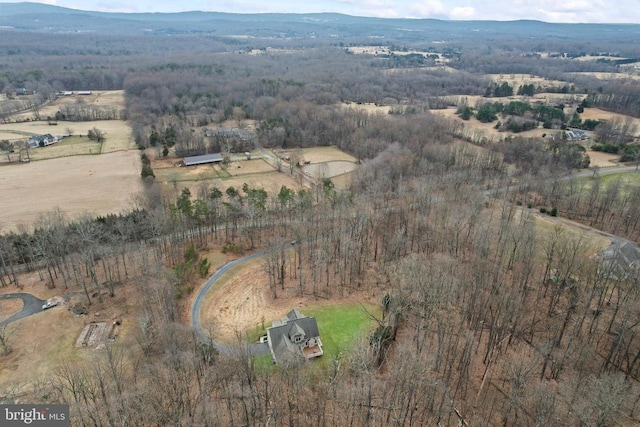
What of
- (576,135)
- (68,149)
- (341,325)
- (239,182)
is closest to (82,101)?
(68,149)

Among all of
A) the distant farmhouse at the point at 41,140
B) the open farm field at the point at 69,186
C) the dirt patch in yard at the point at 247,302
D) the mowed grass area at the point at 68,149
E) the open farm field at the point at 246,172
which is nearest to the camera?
the dirt patch in yard at the point at 247,302

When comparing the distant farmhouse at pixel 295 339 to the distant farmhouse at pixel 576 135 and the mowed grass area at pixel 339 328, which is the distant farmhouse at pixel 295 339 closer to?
the mowed grass area at pixel 339 328

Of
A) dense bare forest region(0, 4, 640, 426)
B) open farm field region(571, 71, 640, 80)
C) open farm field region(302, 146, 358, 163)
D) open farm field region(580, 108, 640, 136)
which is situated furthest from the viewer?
open farm field region(571, 71, 640, 80)

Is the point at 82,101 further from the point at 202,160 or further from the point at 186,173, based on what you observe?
the point at 186,173

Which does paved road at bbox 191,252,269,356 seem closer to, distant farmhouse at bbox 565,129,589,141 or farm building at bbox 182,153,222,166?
farm building at bbox 182,153,222,166

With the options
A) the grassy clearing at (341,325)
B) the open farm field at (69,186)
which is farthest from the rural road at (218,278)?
the open farm field at (69,186)

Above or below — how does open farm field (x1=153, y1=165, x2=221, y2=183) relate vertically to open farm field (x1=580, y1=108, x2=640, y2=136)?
below

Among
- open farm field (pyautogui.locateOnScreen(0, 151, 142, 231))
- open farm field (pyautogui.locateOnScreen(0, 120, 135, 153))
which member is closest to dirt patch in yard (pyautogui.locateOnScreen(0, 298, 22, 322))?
open farm field (pyautogui.locateOnScreen(0, 151, 142, 231))
